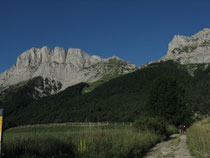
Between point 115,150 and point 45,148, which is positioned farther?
point 115,150

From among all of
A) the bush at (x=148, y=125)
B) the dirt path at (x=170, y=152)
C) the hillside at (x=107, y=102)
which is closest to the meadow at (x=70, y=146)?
the dirt path at (x=170, y=152)

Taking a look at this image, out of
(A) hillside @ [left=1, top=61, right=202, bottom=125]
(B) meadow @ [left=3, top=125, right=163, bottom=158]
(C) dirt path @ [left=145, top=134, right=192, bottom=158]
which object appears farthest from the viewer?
(A) hillside @ [left=1, top=61, right=202, bottom=125]

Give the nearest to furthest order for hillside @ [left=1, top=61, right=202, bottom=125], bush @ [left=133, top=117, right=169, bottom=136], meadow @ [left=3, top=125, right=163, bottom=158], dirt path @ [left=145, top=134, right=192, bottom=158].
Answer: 1. meadow @ [left=3, top=125, right=163, bottom=158]
2. dirt path @ [left=145, top=134, right=192, bottom=158]
3. bush @ [left=133, top=117, right=169, bottom=136]
4. hillside @ [left=1, top=61, right=202, bottom=125]

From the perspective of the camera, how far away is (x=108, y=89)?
563ft

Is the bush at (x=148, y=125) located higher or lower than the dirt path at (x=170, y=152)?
higher

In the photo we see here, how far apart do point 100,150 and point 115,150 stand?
1034mm

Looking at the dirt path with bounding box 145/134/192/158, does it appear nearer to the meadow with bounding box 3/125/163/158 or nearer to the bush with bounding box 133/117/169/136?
the meadow with bounding box 3/125/163/158

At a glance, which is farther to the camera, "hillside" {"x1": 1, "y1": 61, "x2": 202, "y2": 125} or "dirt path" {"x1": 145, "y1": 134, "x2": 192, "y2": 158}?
"hillside" {"x1": 1, "y1": 61, "x2": 202, "y2": 125}

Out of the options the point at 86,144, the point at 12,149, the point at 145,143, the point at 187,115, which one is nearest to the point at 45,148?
the point at 12,149

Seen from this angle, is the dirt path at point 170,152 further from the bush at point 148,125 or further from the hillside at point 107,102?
the hillside at point 107,102

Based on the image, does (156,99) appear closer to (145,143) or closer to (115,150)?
(145,143)

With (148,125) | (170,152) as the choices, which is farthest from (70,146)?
(148,125)

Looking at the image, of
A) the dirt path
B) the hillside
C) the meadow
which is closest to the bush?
the dirt path

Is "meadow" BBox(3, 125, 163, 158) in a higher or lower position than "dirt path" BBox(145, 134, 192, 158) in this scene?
higher
